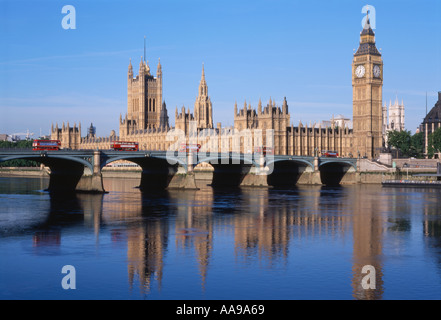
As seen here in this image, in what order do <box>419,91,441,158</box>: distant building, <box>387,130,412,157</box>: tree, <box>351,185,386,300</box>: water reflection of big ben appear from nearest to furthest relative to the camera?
1. <box>351,185,386,300</box>: water reflection of big ben
2. <box>387,130,412,157</box>: tree
3. <box>419,91,441,158</box>: distant building

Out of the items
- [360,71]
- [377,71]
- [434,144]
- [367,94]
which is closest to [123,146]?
[367,94]

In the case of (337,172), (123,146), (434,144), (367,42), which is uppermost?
(367,42)

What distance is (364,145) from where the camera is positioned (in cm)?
12638

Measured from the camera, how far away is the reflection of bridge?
67.1 meters

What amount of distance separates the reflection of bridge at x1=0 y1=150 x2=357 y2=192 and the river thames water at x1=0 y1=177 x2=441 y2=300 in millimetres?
11921

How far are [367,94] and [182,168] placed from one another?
58976 mm

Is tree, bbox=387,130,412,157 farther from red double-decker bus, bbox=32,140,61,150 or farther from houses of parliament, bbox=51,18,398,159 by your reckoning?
red double-decker bus, bbox=32,140,61,150

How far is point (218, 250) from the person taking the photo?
104 ft

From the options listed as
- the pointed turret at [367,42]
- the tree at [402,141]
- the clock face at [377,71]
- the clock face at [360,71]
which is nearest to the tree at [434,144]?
the tree at [402,141]

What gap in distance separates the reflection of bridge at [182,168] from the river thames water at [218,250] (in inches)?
469

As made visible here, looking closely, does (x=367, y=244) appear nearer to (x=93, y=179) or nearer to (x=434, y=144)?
(x=93, y=179)

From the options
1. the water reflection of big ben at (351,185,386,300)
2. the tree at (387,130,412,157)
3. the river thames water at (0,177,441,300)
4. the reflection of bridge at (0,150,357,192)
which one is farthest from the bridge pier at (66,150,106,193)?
the tree at (387,130,412,157)

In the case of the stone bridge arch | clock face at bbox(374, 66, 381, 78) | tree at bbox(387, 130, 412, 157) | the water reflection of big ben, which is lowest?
the water reflection of big ben
